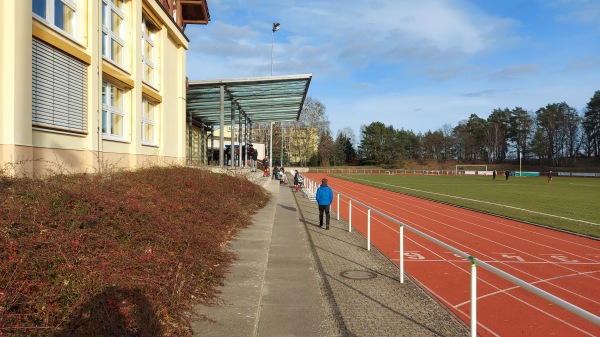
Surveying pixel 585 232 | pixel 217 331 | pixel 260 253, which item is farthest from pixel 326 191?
pixel 217 331

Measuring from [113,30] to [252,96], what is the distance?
593 inches

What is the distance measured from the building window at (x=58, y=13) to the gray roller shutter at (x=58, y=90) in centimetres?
68

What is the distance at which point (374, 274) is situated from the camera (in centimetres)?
830

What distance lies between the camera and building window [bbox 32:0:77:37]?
9812 mm

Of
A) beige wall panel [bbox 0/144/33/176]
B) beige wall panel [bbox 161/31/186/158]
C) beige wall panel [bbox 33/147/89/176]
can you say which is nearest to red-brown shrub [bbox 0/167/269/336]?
beige wall panel [bbox 0/144/33/176]

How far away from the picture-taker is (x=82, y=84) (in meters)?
11.5

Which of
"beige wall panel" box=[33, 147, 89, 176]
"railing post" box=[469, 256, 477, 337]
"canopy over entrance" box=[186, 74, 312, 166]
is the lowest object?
"railing post" box=[469, 256, 477, 337]

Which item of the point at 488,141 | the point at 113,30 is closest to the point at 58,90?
the point at 113,30

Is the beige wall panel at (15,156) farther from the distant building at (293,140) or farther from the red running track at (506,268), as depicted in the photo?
the distant building at (293,140)

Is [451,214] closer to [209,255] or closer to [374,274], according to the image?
[374,274]

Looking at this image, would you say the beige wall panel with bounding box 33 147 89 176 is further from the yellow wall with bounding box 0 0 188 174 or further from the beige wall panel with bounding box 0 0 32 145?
the beige wall panel with bounding box 0 0 32 145

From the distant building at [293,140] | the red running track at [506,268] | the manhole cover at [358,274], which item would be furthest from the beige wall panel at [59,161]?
the distant building at [293,140]

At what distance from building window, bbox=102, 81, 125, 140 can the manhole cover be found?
340 inches

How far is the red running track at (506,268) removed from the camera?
6129 millimetres
